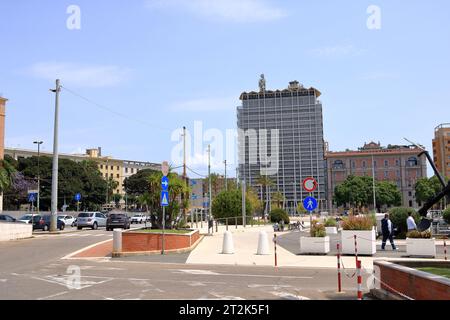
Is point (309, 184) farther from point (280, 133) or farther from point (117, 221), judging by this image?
point (280, 133)

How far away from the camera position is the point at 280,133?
411 feet

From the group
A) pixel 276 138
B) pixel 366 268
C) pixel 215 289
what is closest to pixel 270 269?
pixel 366 268

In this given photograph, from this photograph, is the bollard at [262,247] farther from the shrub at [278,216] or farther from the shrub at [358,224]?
the shrub at [278,216]

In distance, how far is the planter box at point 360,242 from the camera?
20156 mm

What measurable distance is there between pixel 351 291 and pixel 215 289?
119 inches

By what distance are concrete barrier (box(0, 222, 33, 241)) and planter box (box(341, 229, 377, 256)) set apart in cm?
1886

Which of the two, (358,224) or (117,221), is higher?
(358,224)

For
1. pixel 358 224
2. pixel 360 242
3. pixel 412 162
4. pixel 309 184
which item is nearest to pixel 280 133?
pixel 412 162

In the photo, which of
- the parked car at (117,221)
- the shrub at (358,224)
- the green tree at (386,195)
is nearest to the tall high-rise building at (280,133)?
the green tree at (386,195)

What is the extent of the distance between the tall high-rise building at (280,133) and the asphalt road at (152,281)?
102m

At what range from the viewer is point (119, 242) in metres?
19.9

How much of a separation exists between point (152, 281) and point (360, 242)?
10.7 m

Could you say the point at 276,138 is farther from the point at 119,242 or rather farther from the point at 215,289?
the point at 215,289

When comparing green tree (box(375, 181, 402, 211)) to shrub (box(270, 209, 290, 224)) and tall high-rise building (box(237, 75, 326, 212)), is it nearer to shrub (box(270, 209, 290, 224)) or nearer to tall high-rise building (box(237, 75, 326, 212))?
tall high-rise building (box(237, 75, 326, 212))
